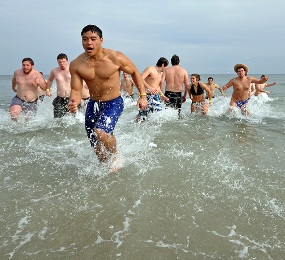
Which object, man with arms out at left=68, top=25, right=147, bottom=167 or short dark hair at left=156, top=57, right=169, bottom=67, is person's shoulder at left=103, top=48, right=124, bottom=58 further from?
short dark hair at left=156, top=57, right=169, bottom=67

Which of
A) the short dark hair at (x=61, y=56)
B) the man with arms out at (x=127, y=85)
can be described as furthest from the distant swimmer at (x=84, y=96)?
the man with arms out at (x=127, y=85)

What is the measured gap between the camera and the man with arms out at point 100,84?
146 inches

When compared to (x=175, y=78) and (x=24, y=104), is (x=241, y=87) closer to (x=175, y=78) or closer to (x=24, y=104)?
(x=175, y=78)

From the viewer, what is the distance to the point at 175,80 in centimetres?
867

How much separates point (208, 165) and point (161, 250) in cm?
206

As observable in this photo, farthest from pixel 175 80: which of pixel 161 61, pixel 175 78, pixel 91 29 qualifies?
pixel 91 29

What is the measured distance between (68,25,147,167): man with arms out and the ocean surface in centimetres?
45

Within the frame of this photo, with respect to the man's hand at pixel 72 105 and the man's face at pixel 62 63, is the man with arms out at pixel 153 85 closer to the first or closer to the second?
the man's face at pixel 62 63

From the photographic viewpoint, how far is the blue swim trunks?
393 cm

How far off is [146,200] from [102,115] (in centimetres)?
135

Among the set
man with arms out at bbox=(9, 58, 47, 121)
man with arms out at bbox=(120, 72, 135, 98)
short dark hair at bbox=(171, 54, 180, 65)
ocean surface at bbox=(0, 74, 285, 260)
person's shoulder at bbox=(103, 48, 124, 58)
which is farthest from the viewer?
man with arms out at bbox=(120, 72, 135, 98)

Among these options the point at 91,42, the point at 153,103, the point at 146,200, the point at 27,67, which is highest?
the point at 91,42

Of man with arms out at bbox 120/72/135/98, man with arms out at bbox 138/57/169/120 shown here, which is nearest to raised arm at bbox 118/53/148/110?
man with arms out at bbox 138/57/169/120

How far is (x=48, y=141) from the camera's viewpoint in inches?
232
